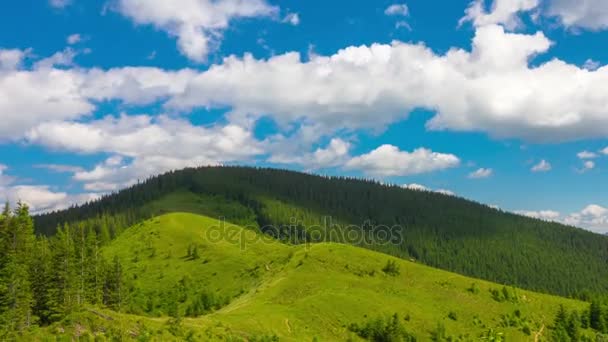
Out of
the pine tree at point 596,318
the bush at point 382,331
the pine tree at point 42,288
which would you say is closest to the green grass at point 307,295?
the bush at point 382,331

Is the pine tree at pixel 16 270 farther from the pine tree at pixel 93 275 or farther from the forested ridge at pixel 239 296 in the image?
the pine tree at pixel 93 275

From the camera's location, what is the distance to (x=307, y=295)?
11231 cm

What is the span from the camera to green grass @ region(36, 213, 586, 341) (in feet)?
283

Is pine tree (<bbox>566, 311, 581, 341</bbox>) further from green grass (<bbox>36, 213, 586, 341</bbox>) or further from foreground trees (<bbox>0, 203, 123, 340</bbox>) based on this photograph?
foreground trees (<bbox>0, 203, 123, 340</bbox>)

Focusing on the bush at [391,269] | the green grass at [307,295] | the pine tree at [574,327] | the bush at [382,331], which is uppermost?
the bush at [391,269]

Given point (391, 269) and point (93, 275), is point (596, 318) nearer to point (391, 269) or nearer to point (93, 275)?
point (391, 269)

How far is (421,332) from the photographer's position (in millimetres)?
107312

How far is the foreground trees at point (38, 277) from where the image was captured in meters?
64.4

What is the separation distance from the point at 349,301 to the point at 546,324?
63.0 metres

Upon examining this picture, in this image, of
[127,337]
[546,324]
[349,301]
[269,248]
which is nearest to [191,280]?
[269,248]

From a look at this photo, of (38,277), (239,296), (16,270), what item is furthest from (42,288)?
(239,296)

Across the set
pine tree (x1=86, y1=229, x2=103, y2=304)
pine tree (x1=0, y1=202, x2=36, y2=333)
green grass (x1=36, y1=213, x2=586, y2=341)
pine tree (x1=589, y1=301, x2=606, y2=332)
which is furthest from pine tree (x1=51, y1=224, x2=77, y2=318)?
pine tree (x1=589, y1=301, x2=606, y2=332)

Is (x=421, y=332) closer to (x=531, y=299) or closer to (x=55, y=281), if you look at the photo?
(x=531, y=299)

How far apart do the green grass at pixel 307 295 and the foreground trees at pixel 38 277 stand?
15344 millimetres
